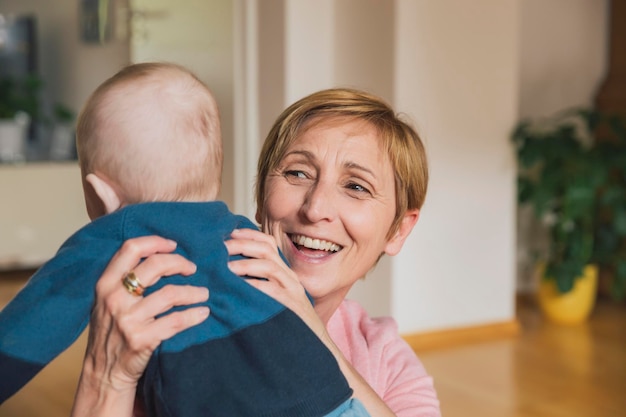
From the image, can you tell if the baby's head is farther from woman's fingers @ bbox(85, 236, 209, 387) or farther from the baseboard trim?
the baseboard trim

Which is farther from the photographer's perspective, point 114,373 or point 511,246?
point 511,246

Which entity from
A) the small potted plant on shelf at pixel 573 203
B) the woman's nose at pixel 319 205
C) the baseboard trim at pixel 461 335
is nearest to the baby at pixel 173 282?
the woman's nose at pixel 319 205

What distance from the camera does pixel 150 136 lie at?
3.88ft

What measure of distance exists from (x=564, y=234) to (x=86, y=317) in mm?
4037

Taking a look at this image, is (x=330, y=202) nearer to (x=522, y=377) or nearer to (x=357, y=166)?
(x=357, y=166)

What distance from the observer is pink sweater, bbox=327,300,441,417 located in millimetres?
1572

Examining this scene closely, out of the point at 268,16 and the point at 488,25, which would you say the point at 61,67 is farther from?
the point at 488,25

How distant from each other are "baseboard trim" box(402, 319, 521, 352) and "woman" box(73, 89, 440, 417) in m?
2.71

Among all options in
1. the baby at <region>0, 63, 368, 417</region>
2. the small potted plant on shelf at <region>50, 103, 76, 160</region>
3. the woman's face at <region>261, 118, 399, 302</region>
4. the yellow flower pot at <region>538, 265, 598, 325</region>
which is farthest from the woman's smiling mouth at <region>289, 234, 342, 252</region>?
the small potted plant on shelf at <region>50, 103, 76, 160</region>

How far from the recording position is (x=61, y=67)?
746 cm

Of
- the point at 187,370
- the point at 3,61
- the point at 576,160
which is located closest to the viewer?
A: the point at 187,370

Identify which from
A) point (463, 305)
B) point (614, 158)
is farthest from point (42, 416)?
point (614, 158)

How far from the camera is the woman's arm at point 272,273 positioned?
1.21m

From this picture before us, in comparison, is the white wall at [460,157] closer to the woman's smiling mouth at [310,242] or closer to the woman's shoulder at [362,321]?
the woman's shoulder at [362,321]
